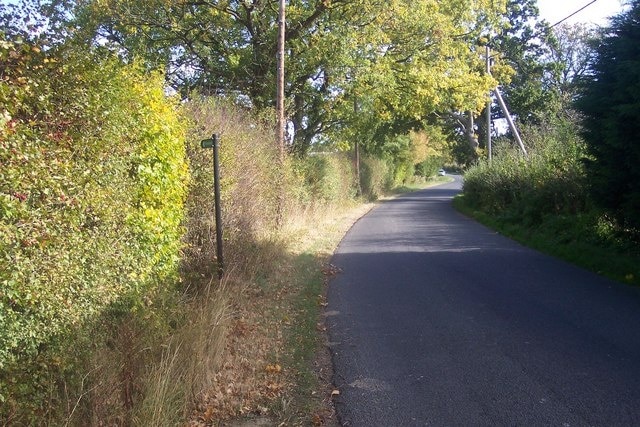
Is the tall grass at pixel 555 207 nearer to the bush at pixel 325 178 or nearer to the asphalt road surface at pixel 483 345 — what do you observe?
the asphalt road surface at pixel 483 345

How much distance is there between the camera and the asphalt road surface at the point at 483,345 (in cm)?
470

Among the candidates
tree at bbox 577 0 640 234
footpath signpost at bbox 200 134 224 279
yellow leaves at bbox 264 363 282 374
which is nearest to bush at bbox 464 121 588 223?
tree at bbox 577 0 640 234

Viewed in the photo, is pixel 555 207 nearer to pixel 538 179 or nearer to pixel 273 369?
pixel 538 179

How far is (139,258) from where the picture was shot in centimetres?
550

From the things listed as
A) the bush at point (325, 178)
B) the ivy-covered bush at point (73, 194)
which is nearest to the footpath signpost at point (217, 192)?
the ivy-covered bush at point (73, 194)

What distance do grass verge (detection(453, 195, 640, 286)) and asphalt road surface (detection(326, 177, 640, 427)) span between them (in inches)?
15.6

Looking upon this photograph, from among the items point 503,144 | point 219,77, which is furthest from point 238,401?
point 503,144

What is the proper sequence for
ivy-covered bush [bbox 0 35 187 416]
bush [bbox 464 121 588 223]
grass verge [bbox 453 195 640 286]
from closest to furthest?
ivy-covered bush [bbox 0 35 187 416], grass verge [bbox 453 195 640 286], bush [bbox 464 121 588 223]

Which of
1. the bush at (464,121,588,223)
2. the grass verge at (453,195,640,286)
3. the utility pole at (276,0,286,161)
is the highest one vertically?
the utility pole at (276,0,286,161)

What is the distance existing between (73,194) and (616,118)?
8664mm

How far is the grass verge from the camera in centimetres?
1002

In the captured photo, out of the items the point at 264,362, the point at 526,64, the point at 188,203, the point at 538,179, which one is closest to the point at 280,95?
the point at 188,203

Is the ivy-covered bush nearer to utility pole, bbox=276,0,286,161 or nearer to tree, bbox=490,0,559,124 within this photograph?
utility pole, bbox=276,0,286,161

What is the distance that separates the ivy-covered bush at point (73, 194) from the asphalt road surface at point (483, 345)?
7.48 feet
